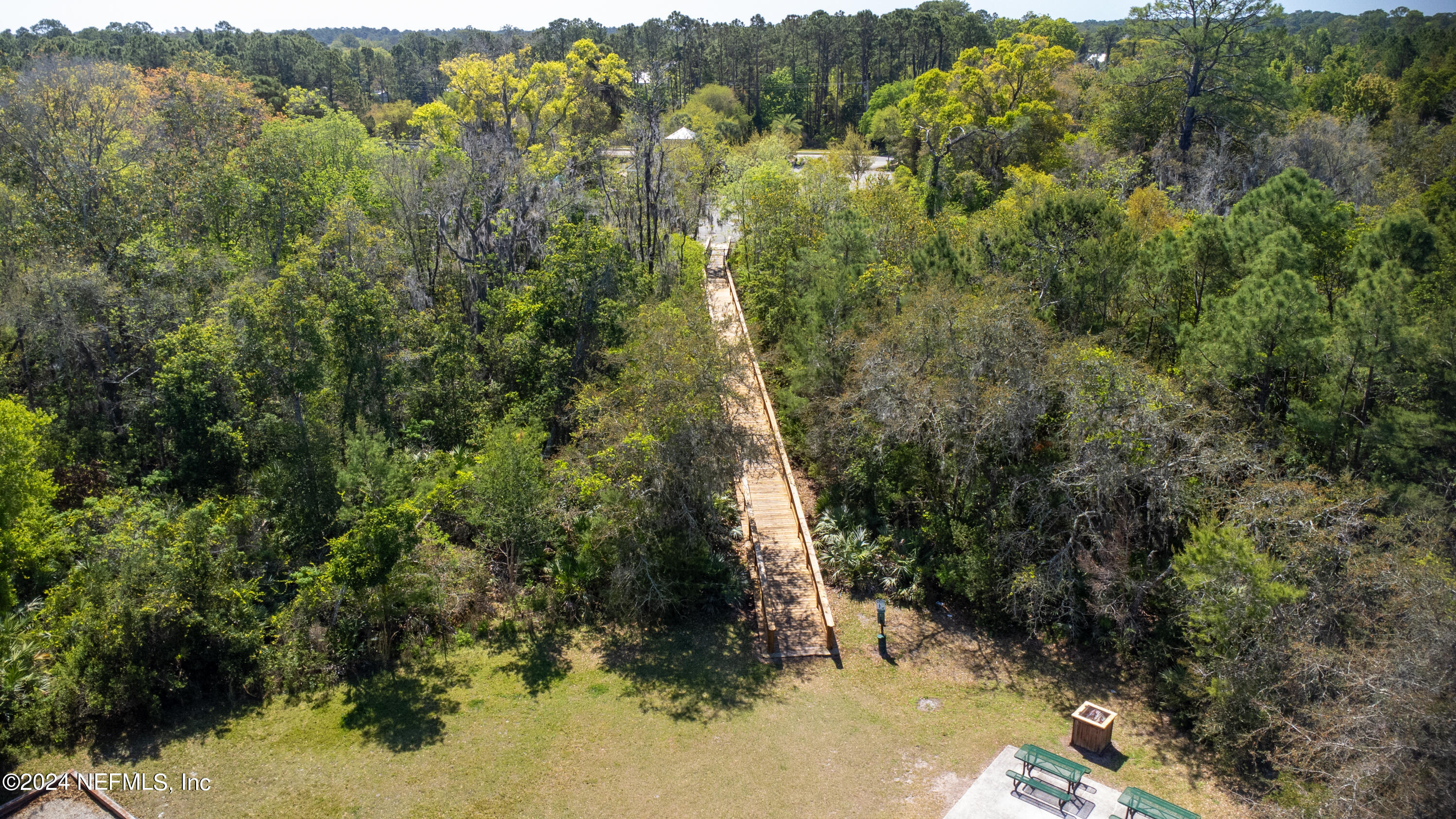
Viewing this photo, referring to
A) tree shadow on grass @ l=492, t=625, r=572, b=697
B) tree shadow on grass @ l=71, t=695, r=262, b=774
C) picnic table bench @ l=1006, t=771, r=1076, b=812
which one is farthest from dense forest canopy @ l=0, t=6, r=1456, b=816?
picnic table bench @ l=1006, t=771, r=1076, b=812

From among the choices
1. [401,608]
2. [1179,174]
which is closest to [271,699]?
[401,608]

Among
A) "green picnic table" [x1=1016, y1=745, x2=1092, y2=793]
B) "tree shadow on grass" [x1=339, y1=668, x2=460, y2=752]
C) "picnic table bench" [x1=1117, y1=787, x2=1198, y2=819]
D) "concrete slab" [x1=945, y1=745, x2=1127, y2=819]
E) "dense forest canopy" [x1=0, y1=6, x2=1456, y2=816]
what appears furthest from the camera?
"tree shadow on grass" [x1=339, y1=668, x2=460, y2=752]

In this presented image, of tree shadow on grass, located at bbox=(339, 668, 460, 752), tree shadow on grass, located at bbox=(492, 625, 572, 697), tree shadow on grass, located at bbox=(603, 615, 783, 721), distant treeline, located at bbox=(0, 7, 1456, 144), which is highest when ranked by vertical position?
distant treeline, located at bbox=(0, 7, 1456, 144)

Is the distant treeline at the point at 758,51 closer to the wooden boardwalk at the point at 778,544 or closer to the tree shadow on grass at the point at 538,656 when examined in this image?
the wooden boardwalk at the point at 778,544

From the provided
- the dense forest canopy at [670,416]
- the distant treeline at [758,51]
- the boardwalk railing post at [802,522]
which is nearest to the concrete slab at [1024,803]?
the dense forest canopy at [670,416]

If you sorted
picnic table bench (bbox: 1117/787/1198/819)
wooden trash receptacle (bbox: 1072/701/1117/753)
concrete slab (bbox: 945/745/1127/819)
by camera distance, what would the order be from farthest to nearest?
wooden trash receptacle (bbox: 1072/701/1117/753)
concrete slab (bbox: 945/745/1127/819)
picnic table bench (bbox: 1117/787/1198/819)

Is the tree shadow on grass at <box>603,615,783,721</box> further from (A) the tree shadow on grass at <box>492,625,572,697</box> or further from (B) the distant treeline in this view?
(B) the distant treeline

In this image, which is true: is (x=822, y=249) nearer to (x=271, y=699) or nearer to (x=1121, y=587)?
(x=1121, y=587)
